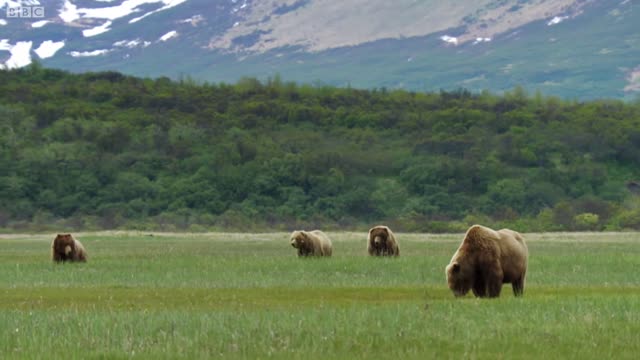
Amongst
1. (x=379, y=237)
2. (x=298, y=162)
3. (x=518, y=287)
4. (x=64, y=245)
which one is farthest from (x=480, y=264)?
(x=298, y=162)

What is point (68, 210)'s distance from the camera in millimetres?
96438

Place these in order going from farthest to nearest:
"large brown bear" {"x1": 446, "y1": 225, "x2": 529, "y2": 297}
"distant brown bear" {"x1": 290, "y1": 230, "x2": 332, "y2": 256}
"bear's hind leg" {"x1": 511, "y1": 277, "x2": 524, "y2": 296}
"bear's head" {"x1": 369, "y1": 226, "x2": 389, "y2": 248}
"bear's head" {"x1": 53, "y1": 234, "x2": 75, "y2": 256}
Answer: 1. "distant brown bear" {"x1": 290, "y1": 230, "x2": 332, "y2": 256}
2. "bear's head" {"x1": 369, "y1": 226, "x2": 389, "y2": 248}
3. "bear's head" {"x1": 53, "y1": 234, "x2": 75, "y2": 256}
4. "bear's hind leg" {"x1": 511, "y1": 277, "x2": 524, "y2": 296}
5. "large brown bear" {"x1": 446, "y1": 225, "x2": 529, "y2": 297}

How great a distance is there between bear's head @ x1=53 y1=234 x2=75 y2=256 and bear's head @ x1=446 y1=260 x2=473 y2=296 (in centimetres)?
1830

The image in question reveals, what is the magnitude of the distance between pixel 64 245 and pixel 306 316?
20.9 meters

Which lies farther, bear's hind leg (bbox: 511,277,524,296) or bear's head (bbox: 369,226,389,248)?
bear's head (bbox: 369,226,389,248)

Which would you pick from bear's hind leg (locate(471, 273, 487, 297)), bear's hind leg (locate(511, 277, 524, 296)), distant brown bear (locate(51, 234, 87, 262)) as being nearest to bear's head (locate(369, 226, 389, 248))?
distant brown bear (locate(51, 234, 87, 262))

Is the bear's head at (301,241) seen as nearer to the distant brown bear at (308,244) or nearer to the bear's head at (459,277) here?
the distant brown bear at (308,244)

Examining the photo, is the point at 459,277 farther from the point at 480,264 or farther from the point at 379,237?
the point at 379,237

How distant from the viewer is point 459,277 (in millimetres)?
23672

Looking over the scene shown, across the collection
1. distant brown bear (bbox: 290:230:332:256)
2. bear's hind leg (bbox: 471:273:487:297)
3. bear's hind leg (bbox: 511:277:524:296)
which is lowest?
distant brown bear (bbox: 290:230:332:256)

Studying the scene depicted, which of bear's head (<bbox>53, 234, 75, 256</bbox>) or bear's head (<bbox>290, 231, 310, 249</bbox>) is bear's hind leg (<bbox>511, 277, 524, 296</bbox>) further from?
bear's head (<bbox>290, 231, 310, 249</bbox>)

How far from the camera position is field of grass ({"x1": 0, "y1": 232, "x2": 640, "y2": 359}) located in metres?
16.6

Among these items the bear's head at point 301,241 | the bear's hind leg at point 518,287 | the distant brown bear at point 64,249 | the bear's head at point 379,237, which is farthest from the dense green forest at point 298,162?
the bear's hind leg at point 518,287

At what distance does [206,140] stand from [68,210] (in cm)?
2096
